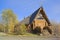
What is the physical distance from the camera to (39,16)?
39344 millimetres

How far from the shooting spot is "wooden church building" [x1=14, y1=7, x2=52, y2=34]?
1446 inches

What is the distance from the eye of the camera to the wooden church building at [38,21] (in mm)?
36719

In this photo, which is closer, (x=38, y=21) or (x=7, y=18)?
(x=38, y=21)

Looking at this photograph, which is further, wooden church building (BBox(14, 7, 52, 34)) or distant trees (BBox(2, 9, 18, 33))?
distant trees (BBox(2, 9, 18, 33))

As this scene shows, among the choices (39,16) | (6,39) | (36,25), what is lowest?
(6,39)

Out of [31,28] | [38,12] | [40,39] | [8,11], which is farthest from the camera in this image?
[8,11]

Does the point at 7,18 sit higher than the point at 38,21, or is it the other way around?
the point at 7,18

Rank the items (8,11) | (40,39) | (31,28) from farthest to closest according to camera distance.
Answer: (8,11)
(31,28)
(40,39)

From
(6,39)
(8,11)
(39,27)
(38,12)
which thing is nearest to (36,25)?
(39,27)

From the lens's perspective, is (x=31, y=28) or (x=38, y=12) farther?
(x=31, y=28)

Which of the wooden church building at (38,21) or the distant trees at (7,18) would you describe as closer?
the wooden church building at (38,21)

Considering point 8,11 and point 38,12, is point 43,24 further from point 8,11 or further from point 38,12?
point 8,11

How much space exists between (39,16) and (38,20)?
1597mm

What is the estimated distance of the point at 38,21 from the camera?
3841cm
